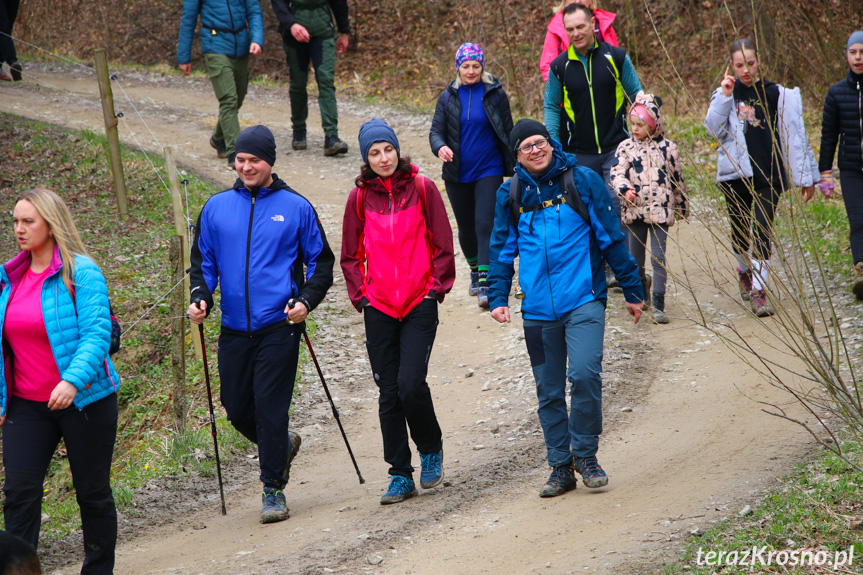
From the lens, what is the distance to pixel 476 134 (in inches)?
328

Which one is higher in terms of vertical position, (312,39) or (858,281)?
(312,39)

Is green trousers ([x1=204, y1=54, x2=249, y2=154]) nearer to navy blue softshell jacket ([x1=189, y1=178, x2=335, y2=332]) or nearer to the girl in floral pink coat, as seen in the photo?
the girl in floral pink coat

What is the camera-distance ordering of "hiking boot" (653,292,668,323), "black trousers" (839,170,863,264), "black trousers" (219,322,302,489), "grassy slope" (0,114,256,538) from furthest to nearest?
1. "hiking boot" (653,292,668,323)
2. "black trousers" (839,170,863,264)
3. "grassy slope" (0,114,256,538)
4. "black trousers" (219,322,302,489)

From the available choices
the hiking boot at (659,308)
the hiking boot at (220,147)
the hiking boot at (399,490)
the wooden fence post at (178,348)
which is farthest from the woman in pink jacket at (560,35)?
the hiking boot at (220,147)

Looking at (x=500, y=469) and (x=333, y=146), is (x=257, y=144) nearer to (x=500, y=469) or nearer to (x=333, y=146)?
(x=500, y=469)

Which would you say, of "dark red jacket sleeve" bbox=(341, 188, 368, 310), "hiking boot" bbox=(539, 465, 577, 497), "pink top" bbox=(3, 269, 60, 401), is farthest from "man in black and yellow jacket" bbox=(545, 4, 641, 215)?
"pink top" bbox=(3, 269, 60, 401)

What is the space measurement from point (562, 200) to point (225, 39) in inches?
331

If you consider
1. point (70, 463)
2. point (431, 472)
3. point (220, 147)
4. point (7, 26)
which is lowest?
point (431, 472)

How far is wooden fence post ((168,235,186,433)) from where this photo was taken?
23.5ft

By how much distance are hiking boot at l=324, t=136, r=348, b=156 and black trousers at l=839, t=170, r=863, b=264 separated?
788 centimetres

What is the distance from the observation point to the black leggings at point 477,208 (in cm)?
842

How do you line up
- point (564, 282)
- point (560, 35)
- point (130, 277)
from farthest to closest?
point (130, 277)
point (560, 35)
point (564, 282)

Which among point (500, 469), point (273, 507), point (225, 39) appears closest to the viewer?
point (273, 507)

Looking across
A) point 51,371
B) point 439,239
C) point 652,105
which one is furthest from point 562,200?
point 51,371
